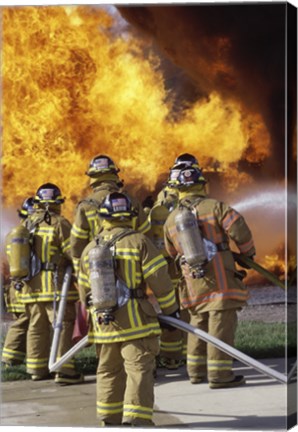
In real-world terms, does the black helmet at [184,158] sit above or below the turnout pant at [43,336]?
above

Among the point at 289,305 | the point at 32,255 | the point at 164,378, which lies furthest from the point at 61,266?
the point at 289,305

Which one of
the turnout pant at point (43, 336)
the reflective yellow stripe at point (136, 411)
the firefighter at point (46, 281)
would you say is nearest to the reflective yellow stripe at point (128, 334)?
the reflective yellow stripe at point (136, 411)

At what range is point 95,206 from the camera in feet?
36.7

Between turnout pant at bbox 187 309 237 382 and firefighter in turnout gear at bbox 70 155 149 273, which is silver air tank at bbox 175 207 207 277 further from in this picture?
firefighter in turnout gear at bbox 70 155 149 273

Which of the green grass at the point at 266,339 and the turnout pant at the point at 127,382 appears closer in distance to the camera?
the turnout pant at the point at 127,382

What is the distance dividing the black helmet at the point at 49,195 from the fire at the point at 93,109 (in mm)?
113

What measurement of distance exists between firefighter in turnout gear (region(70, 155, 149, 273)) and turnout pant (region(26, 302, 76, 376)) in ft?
1.81

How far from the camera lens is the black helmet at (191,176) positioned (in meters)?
10.8

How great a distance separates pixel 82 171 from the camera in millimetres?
11258

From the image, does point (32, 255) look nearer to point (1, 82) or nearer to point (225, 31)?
point (1, 82)

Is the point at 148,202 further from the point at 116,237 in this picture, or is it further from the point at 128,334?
the point at 128,334

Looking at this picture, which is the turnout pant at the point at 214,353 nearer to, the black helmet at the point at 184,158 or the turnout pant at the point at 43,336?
the turnout pant at the point at 43,336

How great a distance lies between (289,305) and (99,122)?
245cm

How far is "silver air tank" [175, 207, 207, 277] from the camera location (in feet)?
34.5
